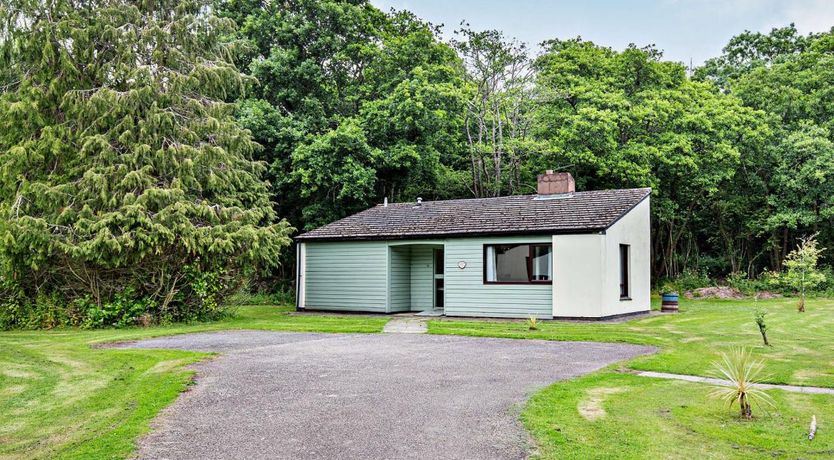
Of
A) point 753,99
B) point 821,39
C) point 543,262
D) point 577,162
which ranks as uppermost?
point 821,39

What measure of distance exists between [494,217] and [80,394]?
13440 millimetres

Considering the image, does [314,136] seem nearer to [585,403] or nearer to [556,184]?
[556,184]

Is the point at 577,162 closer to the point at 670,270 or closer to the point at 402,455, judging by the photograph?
the point at 670,270

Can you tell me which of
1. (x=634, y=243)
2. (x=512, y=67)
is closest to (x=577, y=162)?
(x=512, y=67)

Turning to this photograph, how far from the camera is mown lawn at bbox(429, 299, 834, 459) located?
5.19 meters

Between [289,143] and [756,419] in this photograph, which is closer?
[756,419]

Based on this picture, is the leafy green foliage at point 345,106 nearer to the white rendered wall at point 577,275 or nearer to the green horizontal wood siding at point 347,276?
the green horizontal wood siding at point 347,276

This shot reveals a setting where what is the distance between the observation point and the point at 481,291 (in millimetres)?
18281

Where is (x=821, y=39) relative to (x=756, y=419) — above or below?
above

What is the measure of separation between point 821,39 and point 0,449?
37631 millimetres

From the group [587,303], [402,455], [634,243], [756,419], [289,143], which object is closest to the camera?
[402,455]

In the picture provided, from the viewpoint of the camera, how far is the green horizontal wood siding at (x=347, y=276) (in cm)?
1998

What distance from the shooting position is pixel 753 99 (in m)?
30.4

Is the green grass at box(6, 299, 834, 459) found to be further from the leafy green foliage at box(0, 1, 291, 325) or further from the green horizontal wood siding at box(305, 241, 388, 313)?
the green horizontal wood siding at box(305, 241, 388, 313)
